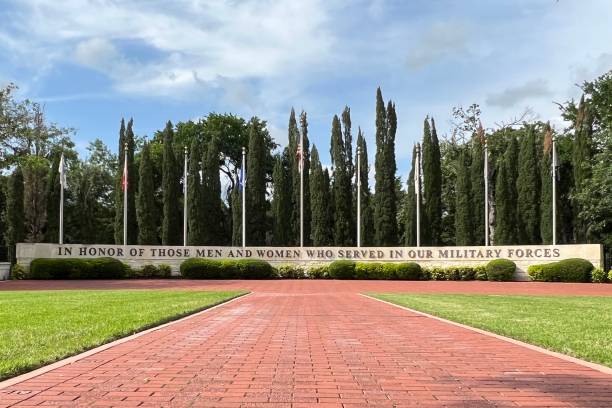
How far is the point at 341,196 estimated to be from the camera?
4925 centimetres

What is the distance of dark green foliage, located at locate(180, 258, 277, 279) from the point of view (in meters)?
36.8

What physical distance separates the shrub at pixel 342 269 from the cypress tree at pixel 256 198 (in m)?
13.3

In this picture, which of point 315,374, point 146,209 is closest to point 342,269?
point 146,209

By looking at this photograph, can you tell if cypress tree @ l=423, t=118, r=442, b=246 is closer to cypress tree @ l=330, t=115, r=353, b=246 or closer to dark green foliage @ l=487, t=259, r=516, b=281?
cypress tree @ l=330, t=115, r=353, b=246

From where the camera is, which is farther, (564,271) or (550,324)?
(564,271)

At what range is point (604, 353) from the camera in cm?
745

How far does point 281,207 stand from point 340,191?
5.27 metres

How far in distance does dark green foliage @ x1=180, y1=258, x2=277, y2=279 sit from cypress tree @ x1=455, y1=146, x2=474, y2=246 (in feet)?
55.4

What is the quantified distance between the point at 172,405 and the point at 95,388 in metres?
1.04

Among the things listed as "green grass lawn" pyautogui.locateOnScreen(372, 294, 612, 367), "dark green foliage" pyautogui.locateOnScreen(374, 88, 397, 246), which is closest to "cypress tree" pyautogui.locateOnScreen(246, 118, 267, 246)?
"dark green foliage" pyautogui.locateOnScreen(374, 88, 397, 246)

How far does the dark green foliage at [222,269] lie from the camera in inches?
1448

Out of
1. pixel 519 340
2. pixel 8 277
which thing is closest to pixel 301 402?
pixel 519 340

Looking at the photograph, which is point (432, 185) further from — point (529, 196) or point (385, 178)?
point (529, 196)

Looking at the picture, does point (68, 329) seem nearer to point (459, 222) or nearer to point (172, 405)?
point (172, 405)
